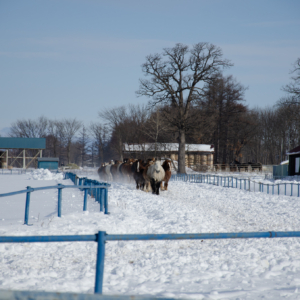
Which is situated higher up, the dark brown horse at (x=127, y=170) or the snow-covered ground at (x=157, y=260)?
the dark brown horse at (x=127, y=170)

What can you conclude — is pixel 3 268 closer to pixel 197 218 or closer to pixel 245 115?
pixel 197 218

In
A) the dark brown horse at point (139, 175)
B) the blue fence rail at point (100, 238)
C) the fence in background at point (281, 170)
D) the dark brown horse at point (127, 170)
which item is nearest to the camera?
the blue fence rail at point (100, 238)

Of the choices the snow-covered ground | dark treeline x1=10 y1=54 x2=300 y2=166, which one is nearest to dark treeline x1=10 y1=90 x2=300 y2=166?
dark treeline x1=10 y1=54 x2=300 y2=166

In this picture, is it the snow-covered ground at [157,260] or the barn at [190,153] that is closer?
the snow-covered ground at [157,260]

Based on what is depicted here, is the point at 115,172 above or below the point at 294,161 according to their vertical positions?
below

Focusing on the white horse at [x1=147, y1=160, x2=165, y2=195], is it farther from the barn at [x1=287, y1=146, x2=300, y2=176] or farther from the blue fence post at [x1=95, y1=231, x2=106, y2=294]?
the barn at [x1=287, y1=146, x2=300, y2=176]

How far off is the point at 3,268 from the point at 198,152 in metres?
54.0

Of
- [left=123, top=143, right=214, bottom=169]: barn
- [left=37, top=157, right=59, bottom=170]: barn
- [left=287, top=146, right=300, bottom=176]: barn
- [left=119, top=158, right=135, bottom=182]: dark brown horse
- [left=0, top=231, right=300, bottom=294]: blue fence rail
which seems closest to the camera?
[left=0, top=231, right=300, bottom=294]: blue fence rail

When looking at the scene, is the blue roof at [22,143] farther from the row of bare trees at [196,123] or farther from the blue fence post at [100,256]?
the blue fence post at [100,256]

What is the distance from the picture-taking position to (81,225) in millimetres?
8195

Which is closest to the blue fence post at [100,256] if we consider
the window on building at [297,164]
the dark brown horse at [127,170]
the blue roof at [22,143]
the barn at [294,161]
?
the dark brown horse at [127,170]

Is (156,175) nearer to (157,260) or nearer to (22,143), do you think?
(157,260)

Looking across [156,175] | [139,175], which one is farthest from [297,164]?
[156,175]

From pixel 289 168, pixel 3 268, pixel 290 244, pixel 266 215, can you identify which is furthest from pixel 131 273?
pixel 289 168
